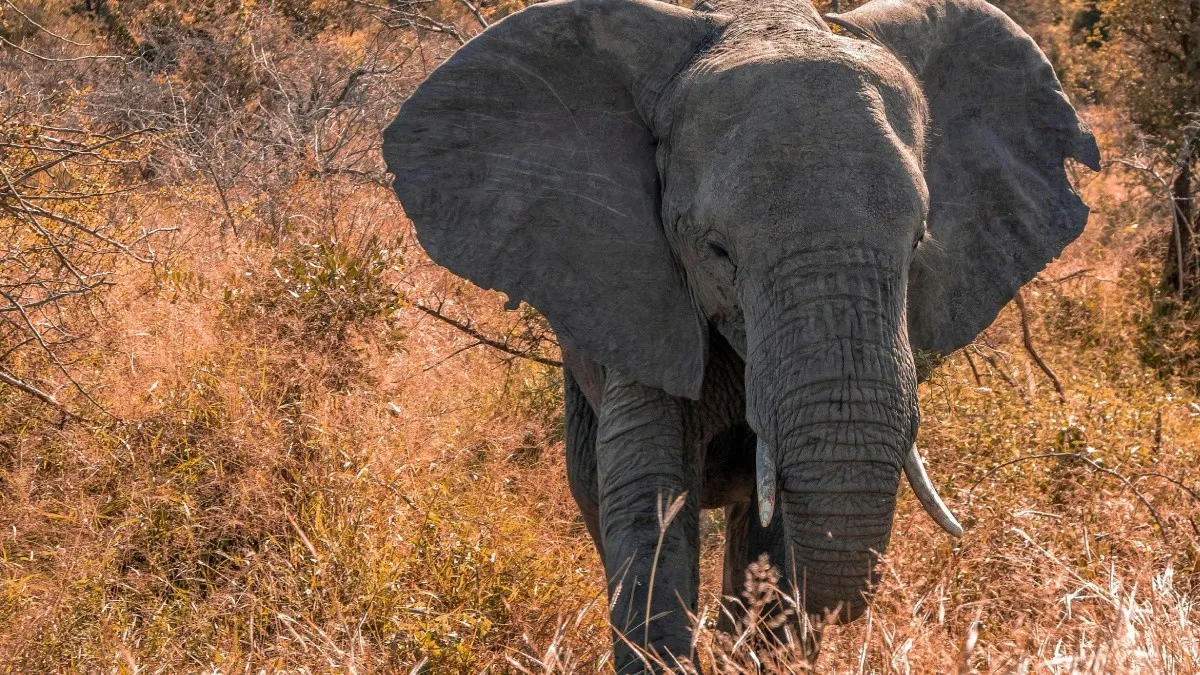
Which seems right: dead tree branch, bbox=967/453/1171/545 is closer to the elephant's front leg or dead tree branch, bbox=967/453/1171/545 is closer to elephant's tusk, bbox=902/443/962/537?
elephant's tusk, bbox=902/443/962/537

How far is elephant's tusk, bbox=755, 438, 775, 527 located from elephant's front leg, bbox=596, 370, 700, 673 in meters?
0.36

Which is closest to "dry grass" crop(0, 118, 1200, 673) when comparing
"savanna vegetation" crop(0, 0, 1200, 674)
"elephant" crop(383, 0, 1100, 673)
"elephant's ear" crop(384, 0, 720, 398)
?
"savanna vegetation" crop(0, 0, 1200, 674)

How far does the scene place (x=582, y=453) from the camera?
4.29m

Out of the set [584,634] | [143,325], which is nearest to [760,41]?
[584,634]

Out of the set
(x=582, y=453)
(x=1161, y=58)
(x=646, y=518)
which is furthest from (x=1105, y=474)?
(x=1161, y=58)

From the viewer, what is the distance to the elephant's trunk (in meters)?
2.92

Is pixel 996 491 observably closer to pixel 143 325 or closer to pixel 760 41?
pixel 760 41

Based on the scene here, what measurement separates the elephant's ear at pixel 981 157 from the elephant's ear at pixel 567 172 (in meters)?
0.58

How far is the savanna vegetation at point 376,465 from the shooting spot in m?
3.78

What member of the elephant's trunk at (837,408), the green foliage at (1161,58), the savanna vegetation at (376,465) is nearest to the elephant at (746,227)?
the elephant's trunk at (837,408)

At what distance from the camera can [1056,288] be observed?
8086 millimetres

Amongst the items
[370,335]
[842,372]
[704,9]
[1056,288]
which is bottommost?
[1056,288]

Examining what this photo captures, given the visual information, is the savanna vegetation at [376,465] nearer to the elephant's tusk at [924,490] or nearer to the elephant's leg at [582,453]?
the elephant's tusk at [924,490]

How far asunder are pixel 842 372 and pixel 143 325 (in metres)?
3.70
